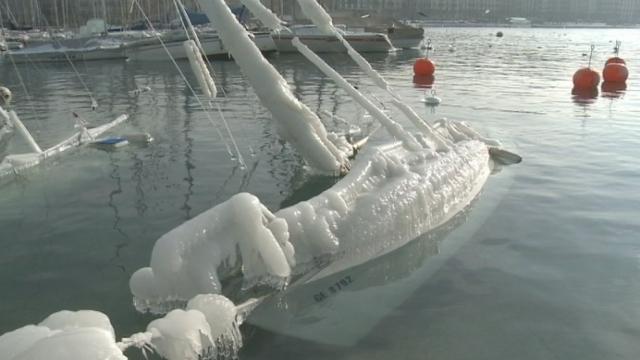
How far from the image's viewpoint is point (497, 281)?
8492 millimetres

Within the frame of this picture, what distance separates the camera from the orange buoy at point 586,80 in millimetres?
31578

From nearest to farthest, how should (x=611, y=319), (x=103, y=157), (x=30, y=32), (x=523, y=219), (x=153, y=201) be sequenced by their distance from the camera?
(x=611, y=319) → (x=523, y=219) → (x=153, y=201) → (x=103, y=157) → (x=30, y=32)

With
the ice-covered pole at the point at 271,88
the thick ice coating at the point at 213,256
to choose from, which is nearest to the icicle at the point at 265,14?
the ice-covered pole at the point at 271,88

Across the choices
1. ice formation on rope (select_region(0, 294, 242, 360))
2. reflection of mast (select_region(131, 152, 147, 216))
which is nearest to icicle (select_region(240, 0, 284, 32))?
reflection of mast (select_region(131, 152, 147, 216))

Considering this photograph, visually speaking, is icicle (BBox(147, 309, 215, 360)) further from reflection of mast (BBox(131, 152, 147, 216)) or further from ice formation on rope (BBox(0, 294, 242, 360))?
reflection of mast (BBox(131, 152, 147, 216))

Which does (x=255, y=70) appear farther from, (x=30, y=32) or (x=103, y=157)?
(x=30, y=32)

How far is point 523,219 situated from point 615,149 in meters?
8.18

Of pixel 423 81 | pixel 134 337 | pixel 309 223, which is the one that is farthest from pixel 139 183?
pixel 423 81

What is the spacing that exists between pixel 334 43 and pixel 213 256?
5456 centimetres

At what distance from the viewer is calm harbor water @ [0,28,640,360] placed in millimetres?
6965

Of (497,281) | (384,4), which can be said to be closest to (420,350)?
(497,281)

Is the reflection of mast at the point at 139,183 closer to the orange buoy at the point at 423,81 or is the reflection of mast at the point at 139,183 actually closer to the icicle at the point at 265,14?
the icicle at the point at 265,14

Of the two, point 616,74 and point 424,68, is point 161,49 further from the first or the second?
point 616,74

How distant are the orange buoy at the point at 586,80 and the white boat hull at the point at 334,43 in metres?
30.3
